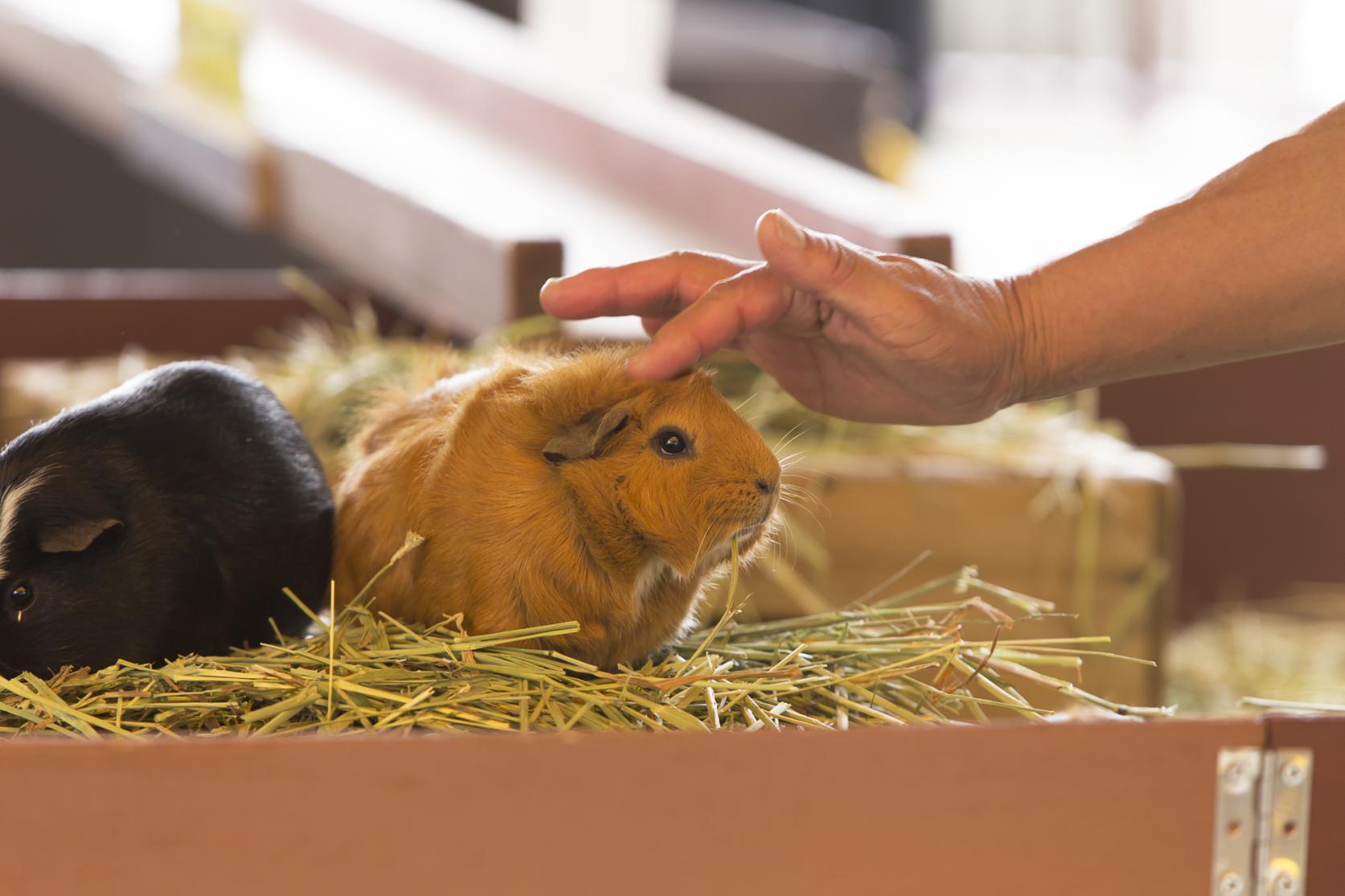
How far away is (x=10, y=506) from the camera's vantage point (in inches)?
45.9

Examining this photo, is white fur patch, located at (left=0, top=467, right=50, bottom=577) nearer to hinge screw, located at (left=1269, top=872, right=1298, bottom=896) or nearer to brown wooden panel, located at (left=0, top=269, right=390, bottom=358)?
hinge screw, located at (left=1269, top=872, right=1298, bottom=896)

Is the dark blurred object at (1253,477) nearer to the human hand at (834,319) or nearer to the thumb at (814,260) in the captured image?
the human hand at (834,319)

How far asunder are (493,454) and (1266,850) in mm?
690

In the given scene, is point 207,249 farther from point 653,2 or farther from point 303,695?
point 303,695

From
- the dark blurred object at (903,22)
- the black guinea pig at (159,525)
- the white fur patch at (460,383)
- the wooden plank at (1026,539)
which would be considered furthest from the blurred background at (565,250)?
the dark blurred object at (903,22)

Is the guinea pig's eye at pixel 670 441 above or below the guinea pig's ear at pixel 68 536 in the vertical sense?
above

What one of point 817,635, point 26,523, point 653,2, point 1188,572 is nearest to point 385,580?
point 26,523

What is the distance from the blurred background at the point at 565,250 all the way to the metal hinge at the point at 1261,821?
243mm

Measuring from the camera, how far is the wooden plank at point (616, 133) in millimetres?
2430

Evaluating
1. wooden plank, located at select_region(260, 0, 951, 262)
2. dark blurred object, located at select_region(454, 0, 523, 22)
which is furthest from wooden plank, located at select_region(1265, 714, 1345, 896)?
dark blurred object, located at select_region(454, 0, 523, 22)

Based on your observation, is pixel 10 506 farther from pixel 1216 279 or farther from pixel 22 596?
pixel 1216 279

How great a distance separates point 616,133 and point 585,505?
1.91 m

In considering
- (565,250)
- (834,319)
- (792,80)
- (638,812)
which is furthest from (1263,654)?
(792,80)

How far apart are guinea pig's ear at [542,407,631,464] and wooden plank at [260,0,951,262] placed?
98 centimetres
